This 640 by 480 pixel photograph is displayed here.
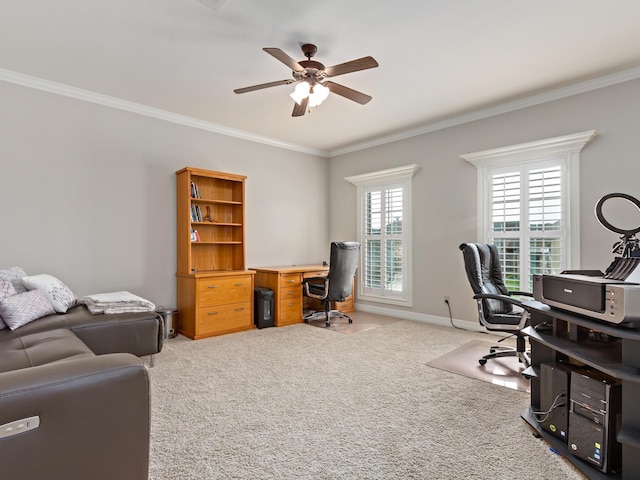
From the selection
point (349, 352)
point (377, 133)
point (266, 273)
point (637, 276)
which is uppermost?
point (377, 133)

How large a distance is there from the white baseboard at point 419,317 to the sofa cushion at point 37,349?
408 cm

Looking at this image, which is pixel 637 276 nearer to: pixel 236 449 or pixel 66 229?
pixel 236 449

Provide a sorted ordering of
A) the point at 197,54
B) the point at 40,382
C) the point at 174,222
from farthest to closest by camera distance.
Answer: the point at 174,222 < the point at 197,54 < the point at 40,382

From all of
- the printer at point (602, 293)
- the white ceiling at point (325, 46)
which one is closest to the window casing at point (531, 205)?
the white ceiling at point (325, 46)

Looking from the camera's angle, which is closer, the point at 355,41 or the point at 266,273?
the point at 355,41

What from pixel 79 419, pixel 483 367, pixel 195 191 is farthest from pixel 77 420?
pixel 195 191

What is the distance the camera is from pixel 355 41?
2.89 metres

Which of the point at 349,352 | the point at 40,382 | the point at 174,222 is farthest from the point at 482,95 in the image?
the point at 40,382

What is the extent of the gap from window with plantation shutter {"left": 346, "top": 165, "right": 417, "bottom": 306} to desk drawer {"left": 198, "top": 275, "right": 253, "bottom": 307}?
2.08 metres

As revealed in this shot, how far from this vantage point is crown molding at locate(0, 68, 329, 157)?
3.51m

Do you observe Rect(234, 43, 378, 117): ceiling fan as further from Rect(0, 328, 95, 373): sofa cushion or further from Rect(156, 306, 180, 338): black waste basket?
Rect(156, 306, 180, 338): black waste basket

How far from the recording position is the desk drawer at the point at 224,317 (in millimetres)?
4188

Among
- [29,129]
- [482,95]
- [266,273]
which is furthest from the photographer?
[266,273]

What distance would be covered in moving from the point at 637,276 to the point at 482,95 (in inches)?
115
